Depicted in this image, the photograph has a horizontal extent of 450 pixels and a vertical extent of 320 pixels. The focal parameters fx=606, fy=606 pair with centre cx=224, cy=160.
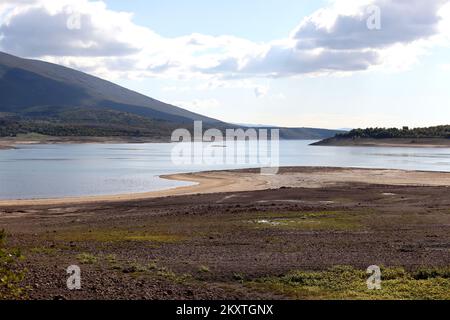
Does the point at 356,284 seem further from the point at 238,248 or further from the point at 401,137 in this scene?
the point at 401,137

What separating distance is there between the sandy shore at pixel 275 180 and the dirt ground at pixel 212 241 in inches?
218

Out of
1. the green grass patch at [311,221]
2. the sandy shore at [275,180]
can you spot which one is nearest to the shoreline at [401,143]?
the sandy shore at [275,180]

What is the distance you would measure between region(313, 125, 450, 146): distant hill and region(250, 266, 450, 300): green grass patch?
15958cm

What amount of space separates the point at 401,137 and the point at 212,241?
6518 inches

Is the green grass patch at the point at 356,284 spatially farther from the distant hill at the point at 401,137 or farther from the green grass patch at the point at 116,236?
the distant hill at the point at 401,137

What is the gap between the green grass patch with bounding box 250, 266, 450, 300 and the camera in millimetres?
14531

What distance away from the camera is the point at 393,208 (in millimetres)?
36781

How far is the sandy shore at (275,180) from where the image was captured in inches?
1948

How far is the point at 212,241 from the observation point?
23984 mm

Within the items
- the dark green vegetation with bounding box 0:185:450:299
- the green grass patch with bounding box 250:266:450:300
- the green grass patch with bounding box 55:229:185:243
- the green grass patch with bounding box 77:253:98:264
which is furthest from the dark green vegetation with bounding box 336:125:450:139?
the green grass patch with bounding box 77:253:98:264

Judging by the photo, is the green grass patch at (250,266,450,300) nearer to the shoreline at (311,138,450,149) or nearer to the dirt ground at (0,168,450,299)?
the dirt ground at (0,168,450,299)

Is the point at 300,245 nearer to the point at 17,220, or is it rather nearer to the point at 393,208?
the point at 393,208

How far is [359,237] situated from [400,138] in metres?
162
